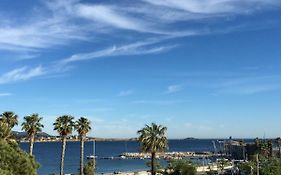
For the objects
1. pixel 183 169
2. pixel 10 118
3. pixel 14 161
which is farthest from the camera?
pixel 183 169

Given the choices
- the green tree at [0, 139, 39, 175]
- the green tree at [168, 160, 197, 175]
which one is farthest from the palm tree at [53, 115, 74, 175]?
the green tree at [0, 139, 39, 175]

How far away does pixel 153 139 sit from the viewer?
68312 millimetres

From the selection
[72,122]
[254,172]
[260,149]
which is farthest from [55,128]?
[260,149]

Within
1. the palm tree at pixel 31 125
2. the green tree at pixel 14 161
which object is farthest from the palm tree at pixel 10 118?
the green tree at pixel 14 161

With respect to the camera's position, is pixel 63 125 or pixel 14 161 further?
pixel 63 125

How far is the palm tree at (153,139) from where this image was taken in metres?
68.1

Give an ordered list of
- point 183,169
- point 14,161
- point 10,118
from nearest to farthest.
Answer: point 14,161, point 10,118, point 183,169

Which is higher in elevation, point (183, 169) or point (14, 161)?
point (14, 161)

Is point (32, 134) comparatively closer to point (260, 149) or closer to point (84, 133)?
point (84, 133)

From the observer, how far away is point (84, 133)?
266ft

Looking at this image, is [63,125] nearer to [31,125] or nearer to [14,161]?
[31,125]

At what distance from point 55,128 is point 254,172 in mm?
43654

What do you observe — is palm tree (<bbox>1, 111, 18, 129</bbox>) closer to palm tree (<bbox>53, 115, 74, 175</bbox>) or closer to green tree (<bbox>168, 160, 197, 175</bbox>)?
palm tree (<bbox>53, 115, 74, 175</bbox>)

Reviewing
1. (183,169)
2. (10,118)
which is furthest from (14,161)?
(183,169)
